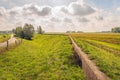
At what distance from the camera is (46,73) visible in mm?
14641

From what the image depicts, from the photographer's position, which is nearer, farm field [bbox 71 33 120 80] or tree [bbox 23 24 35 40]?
farm field [bbox 71 33 120 80]

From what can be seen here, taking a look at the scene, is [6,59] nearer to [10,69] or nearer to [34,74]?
[10,69]

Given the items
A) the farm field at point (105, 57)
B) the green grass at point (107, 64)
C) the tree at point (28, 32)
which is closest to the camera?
the green grass at point (107, 64)

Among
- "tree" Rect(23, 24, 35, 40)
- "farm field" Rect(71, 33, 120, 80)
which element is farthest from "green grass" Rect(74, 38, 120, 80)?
"tree" Rect(23, 24, 35, 40)

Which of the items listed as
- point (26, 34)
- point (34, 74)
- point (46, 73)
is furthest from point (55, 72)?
point (26, 34)

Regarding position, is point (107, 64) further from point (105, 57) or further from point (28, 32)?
point (28, 32)

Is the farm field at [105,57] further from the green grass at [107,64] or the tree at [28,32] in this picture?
the tree at [28,32]

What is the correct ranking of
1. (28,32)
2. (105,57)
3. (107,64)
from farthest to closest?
(28,32) < (105,57) < (107,64)

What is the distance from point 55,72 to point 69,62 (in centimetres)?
357

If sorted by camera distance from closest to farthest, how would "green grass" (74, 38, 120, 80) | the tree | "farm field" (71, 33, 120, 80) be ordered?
"green grass" (74, 38, 120, 80), "farm field" (71, 33, 120, 80), the tree

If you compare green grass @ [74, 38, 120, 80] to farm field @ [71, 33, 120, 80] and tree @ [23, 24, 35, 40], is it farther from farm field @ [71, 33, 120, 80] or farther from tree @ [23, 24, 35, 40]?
tree @ [23, 24, 35, 40]

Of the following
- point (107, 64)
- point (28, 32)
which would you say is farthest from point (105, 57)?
point (28, 32)

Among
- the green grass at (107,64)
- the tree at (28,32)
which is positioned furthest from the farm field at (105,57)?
the tree at (28,32)

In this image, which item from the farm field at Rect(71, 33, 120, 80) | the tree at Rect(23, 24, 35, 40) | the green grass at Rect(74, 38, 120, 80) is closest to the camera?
the green grass at Rect(74, 38, 120, 80)
